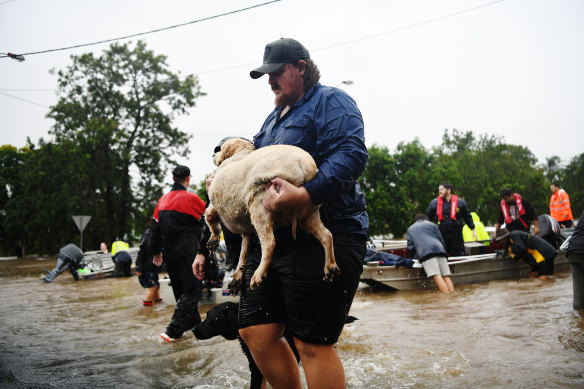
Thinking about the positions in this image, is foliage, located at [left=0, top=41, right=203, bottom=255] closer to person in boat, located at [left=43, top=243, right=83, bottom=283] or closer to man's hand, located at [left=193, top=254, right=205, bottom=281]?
person in boat, located at [left=43, top=243, right=83, bottom=283]

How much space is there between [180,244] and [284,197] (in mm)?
3503

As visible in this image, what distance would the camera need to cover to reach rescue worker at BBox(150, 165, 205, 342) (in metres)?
4.88

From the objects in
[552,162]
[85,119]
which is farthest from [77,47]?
[552,162]

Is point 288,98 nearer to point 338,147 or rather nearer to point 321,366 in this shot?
point 338,147

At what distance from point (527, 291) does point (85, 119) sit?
28.2 m

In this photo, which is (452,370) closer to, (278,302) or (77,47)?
(278,302)

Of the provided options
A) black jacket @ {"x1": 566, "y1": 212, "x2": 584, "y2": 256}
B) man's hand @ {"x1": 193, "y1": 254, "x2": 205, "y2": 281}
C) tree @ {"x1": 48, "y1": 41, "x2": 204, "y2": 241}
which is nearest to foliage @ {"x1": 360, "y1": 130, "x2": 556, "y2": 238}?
tree @ {"x1": 48, "y1": 41, "x2": 204, "y2": 241}

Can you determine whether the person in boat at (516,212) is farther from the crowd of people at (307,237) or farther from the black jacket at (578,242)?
the crowd of people at (307,237)

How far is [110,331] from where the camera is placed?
18.6 ft

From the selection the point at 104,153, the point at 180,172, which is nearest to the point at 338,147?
the point at 180,172

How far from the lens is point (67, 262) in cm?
1407

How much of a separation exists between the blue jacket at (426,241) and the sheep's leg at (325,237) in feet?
20.0

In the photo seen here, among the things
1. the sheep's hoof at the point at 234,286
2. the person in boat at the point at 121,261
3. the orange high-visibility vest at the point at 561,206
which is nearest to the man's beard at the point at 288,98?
the sheep's hoof at the point at 234,286

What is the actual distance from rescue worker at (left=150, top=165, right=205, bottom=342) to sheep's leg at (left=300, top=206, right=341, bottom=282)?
10.9 feet
